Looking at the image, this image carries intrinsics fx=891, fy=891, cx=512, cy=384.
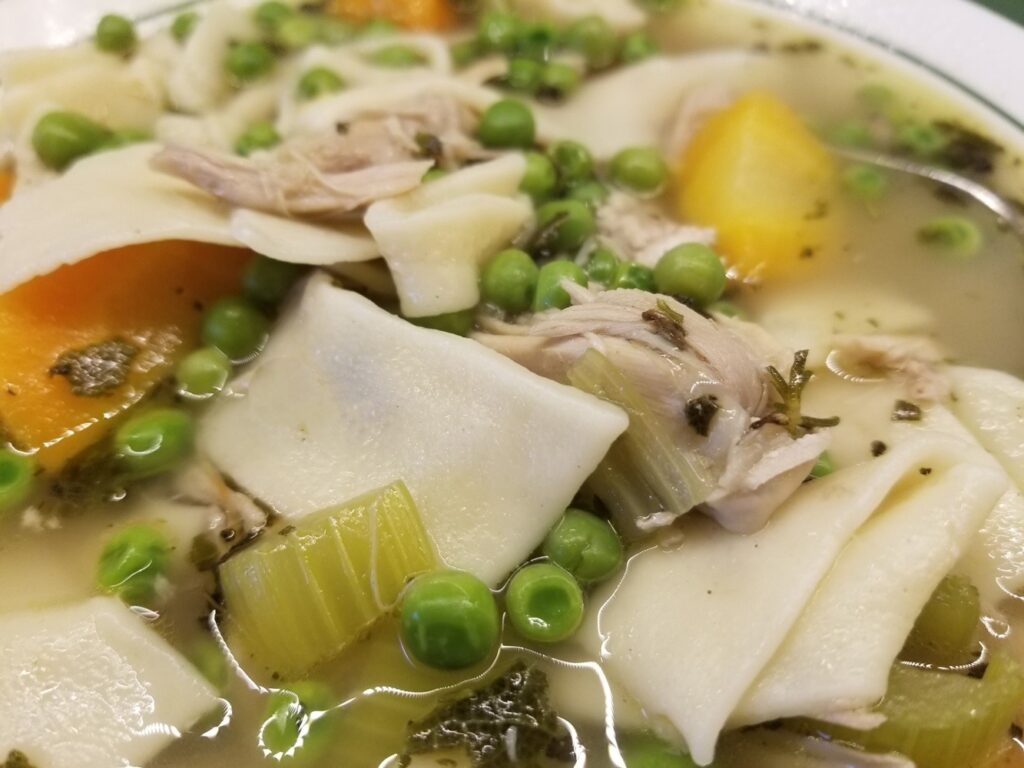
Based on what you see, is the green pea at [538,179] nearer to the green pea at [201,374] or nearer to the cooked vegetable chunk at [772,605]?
the green pea at [201,374]

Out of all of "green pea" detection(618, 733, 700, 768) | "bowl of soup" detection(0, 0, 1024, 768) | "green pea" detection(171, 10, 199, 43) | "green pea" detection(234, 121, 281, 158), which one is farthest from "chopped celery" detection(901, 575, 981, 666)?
"green pea" detection(171, 10, 199, 43)

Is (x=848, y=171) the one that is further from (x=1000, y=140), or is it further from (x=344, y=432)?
(x=344, y=432)

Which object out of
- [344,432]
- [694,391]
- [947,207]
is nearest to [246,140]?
[344,432]

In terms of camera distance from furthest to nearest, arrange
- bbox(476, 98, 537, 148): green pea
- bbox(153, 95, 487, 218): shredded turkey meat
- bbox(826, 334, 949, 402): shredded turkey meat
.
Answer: bbox(476, 98, 537, 148): green pea
bbox(153, 95, 487, 218): shredded turkey meat
bbox(826, 334, 949, 402): shredded turkey meat

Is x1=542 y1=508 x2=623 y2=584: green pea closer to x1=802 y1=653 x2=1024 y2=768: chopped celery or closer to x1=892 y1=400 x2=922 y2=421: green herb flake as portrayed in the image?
x1=802 y1=653 x2=1024 y2=768: chopped celery

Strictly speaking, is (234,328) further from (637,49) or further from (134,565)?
(637,49)
